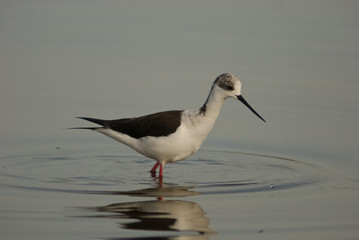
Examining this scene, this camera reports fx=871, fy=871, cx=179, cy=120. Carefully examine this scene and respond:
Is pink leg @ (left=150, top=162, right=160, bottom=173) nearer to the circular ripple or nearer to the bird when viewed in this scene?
the bird

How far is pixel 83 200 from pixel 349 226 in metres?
2.73

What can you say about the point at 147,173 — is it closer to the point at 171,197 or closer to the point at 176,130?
the point at 176,130

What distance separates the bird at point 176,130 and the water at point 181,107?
31cm

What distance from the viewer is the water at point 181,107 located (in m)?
8.59

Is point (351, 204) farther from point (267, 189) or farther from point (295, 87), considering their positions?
point (295, 87)

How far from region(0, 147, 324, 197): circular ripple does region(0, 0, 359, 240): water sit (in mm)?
25

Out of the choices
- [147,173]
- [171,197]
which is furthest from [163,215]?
[147,173]

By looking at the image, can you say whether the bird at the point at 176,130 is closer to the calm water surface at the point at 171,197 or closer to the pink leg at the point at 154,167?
the pink leg at the point at 154,167

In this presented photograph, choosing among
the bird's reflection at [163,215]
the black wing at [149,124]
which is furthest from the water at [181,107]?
the black wing at [149,124]

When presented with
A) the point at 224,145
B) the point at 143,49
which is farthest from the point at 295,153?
the point at 143,49

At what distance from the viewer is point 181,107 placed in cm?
1276

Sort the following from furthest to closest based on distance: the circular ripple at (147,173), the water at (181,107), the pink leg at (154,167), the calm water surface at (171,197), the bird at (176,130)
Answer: the pink leg at (154,167) < the bird at (176,130) < the circular ripple at (147,173) < the water at (181,107) < the calm water surface at (171,197)

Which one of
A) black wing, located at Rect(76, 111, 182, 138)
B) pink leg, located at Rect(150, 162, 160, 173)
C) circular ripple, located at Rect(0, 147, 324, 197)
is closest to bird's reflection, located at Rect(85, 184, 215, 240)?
circular ripple, located at Rect(0, 147, 324, 197)

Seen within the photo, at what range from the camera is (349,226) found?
8.51 meters
